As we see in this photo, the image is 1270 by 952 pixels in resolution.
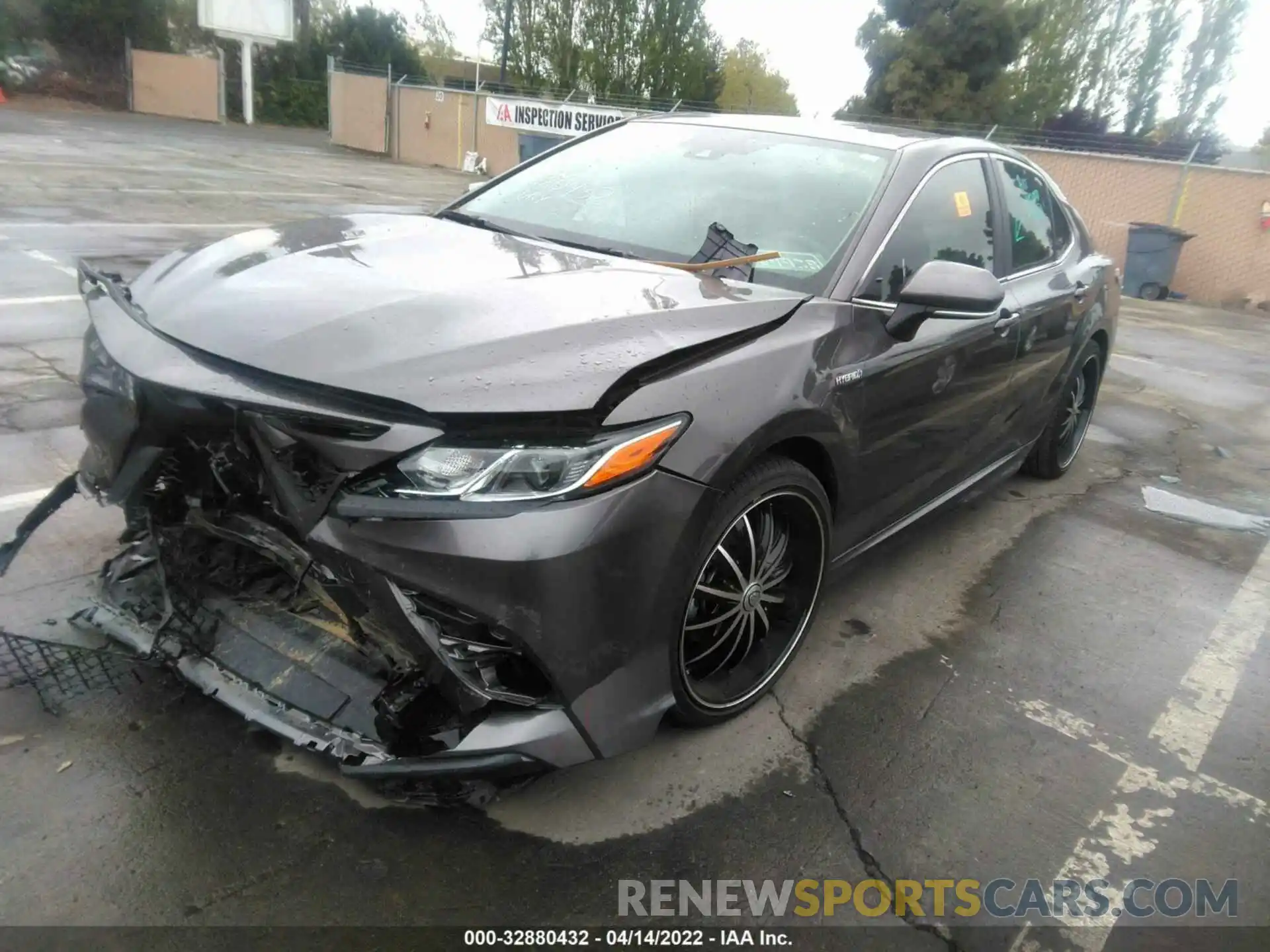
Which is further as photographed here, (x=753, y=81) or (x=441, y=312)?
(x=753, y=81)

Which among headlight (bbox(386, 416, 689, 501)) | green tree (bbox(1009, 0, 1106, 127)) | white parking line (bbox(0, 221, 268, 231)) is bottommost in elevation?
white parking line (bbox(0, 221, 268, 231))

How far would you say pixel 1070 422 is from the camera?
512 cm

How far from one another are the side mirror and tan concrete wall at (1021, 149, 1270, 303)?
14086mm

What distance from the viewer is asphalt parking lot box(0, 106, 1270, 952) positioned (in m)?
2.13

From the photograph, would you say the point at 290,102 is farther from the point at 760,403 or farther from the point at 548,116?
the point at 760,403

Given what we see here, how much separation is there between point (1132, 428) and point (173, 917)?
6.63 m

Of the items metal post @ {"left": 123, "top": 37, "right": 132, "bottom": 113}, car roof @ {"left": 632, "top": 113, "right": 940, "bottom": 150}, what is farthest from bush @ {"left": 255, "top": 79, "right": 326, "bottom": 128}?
car roof @ {"left": 632, "top": 113, "right": 940, "bottom": 150}

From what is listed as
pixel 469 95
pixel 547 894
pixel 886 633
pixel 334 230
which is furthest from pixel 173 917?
pixel 469 95

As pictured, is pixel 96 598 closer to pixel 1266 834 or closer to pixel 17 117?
pixel 1266 834

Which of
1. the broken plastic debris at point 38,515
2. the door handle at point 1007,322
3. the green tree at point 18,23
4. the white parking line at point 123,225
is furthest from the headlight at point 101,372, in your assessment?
the green tree at point 18,23

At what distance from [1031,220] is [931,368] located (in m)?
1.53

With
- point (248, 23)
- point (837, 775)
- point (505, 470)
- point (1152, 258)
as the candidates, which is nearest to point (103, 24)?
point (248, 23)

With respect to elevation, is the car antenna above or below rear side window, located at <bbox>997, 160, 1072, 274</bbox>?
below

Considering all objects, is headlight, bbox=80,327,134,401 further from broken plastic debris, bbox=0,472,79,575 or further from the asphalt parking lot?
the asphalt parking lot
